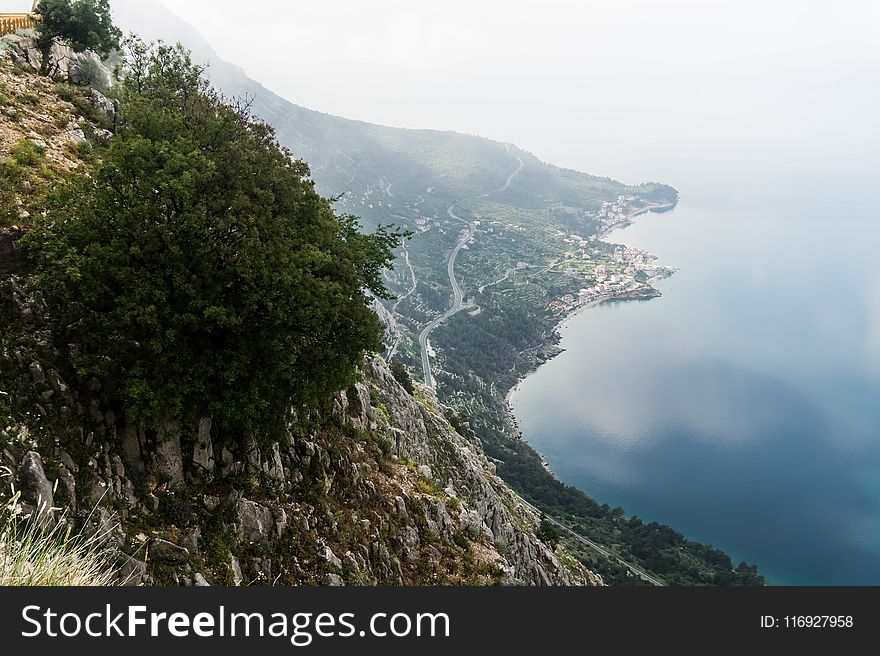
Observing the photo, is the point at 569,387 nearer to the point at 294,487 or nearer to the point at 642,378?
the point at 642,378

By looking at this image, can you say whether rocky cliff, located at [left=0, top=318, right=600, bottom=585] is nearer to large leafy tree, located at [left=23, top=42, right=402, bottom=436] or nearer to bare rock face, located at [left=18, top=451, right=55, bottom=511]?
bare rock face, located at [left=18, top=451, right=55, bottom=511]

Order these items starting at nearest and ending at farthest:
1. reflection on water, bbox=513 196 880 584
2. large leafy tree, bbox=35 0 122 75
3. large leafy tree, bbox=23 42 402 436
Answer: large leafy tree, bbox=23 42 402 436, large leafy tree, bbox=35 0 122 75, reflection on water, bbox=513 196 880 584

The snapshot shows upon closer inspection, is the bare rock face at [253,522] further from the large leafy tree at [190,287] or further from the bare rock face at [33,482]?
the bare rock face at [33,482]

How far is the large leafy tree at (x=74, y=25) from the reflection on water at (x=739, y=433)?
359 ft

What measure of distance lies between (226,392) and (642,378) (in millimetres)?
160830

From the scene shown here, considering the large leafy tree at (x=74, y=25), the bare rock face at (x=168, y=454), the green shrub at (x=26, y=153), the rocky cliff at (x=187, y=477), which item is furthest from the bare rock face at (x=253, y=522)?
the large leafy tree at (x=74, y=25)

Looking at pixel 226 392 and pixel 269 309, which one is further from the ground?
pixel 269 309

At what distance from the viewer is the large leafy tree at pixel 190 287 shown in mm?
12797

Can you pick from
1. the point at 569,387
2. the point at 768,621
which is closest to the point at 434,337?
the point at 569,387

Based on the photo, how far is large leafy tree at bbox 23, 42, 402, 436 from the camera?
1280cm

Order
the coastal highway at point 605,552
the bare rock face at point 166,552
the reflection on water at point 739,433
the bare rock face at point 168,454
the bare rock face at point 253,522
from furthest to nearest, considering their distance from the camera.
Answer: the reflection on water at point 739,433
the coastal highway at point 605,552
the bare rock face at point 253,522
the bare rock face at point 168,454
the bare rock face at point 166,552

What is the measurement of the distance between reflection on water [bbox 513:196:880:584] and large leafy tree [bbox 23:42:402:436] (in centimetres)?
10283

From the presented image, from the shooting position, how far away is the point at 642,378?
158 meters

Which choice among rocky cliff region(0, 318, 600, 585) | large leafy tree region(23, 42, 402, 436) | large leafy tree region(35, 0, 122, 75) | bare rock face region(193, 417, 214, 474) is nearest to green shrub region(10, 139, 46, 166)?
large leafy tree region(23, 42, 402, 436)
